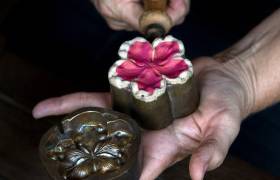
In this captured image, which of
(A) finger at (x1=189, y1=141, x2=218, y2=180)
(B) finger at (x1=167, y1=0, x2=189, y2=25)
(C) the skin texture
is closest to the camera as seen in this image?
(A) finger at (x1=189, y1=141, x2=218, y2=180)

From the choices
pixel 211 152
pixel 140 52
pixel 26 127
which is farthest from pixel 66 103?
pixel 211 152

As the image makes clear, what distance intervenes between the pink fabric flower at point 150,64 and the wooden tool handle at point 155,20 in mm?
52

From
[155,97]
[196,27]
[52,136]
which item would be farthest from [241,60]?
[52,136]

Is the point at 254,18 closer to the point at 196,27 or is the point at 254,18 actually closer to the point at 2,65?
the point at 196,27

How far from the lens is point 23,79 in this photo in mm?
1305

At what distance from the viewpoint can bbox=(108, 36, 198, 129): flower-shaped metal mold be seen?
3.35 feet

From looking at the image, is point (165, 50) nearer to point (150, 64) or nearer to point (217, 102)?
point (150, 64)

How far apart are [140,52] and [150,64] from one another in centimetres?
3

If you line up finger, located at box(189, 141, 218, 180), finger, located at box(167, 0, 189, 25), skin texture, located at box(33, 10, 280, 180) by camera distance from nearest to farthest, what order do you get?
finger, located at box(189, 141, 218, 180)
skin texture, located at box(33, 10, 280, 180)
finger, located at box(167, 0, 189, 25)

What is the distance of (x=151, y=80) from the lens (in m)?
1.03

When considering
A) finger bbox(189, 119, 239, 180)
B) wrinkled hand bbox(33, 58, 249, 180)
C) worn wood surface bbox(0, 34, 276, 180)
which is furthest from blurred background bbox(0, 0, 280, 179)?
finger bbox(189, 119, 239, 180)

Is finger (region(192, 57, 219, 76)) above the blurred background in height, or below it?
above

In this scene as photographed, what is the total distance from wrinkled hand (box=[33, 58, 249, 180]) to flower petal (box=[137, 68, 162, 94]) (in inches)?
5.3

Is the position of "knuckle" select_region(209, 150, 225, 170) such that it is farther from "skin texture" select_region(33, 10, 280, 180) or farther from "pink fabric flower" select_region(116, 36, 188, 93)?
"pink fabric flower" select_region(116, 36, 188, 93)
